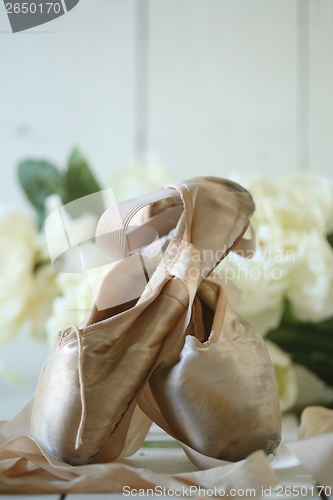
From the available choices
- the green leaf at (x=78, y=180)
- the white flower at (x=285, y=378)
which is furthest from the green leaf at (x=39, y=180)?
the white flower at (x=285, y=378)

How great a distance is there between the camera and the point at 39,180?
586mm

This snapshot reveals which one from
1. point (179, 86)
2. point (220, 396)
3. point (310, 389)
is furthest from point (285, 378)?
point (179, 86)

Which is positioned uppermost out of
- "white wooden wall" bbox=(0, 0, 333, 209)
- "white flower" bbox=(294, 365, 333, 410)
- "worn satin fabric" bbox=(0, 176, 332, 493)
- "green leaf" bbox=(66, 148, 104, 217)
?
"white wooden wall" bbox=(0, 0, 333, 209)

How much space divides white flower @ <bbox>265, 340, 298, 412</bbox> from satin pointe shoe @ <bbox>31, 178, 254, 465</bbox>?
0.20m

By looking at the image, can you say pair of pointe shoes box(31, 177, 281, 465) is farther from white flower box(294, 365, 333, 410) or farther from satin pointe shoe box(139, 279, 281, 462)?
white flower box(294, 365, 333, 410)

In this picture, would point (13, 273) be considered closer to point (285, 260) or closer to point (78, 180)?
point (78, 180)

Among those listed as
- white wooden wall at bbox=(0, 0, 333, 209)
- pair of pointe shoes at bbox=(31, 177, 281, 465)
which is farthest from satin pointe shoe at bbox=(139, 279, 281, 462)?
white wooden wall at bbox=(0, 0, 333, 209)

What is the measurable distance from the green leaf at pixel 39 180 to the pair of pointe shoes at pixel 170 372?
25 centimetres

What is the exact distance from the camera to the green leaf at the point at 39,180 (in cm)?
58

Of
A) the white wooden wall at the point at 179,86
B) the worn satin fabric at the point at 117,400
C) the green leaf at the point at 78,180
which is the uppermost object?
the white wooden wall at the point at 179,86

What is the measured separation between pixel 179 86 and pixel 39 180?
37cm

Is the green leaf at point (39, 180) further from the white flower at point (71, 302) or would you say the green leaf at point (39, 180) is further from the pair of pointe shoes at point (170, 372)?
the pair of pointe shoes at point (170, 372)

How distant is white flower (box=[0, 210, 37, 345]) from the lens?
52cm
